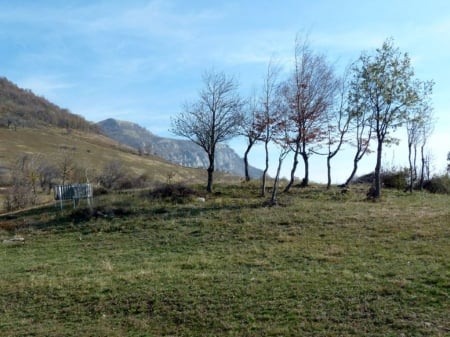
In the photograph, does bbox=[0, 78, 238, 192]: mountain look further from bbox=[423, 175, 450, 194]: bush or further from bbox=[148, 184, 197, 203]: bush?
bbox=[423, 175, 450, 194]: bush

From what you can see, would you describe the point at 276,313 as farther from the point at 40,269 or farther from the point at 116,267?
the point at 40,269

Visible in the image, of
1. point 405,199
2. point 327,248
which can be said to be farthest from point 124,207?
point 405,199

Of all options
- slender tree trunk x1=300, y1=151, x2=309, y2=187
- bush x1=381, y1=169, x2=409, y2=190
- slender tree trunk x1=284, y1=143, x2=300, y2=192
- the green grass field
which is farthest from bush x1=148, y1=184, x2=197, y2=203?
bush x1=381, y1=169, x2=409, y2=190

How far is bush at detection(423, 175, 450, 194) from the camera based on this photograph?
37375 mm

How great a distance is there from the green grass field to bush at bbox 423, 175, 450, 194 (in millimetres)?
15961

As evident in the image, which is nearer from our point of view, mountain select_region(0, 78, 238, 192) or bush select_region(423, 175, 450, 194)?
bush select_region(423, 175, 450, 194)

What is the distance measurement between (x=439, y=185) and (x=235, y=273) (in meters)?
32.2

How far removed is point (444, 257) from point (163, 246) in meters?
9.78

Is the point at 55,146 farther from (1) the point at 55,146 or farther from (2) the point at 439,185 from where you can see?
(2) the point at 439,185

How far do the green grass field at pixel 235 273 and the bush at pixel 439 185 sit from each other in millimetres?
15961

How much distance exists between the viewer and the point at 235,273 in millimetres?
11648

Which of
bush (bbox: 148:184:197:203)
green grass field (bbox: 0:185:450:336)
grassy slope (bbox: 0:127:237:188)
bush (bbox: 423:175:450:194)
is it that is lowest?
green grass field (bbox: 0:185:450:336)

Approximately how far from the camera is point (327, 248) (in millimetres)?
14484

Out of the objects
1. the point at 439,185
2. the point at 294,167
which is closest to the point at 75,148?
the point at 294,167
